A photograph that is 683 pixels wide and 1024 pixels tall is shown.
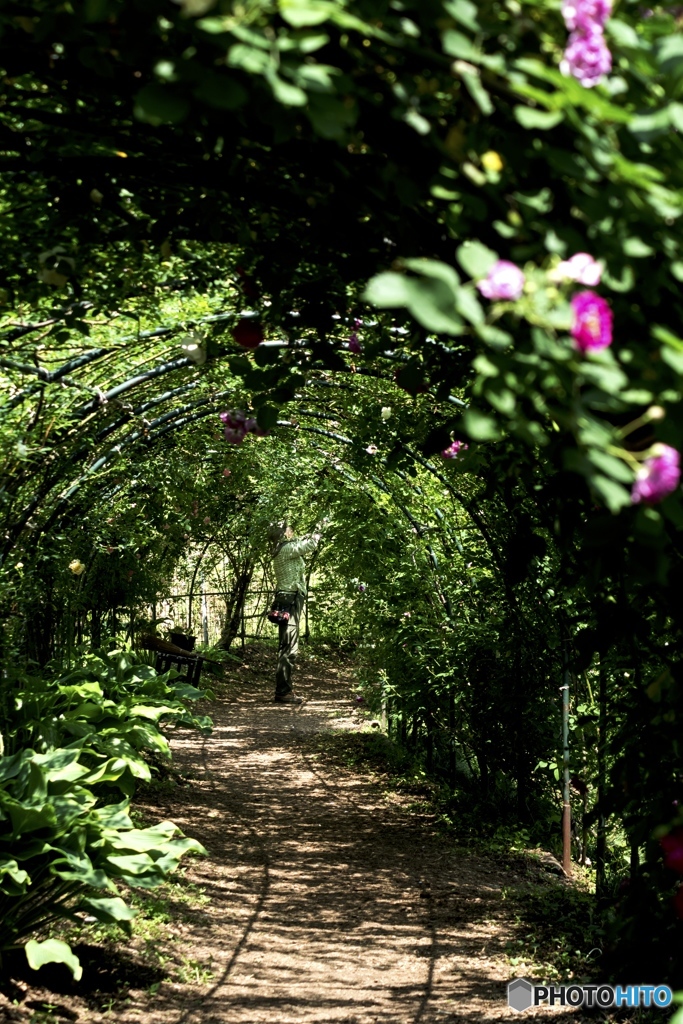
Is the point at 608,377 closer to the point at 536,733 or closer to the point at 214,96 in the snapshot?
the point at 214,96

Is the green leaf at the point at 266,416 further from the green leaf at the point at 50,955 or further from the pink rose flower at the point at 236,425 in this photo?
the green leaf at the point at 50,955

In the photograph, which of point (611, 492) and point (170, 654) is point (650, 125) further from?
point (170, 654)

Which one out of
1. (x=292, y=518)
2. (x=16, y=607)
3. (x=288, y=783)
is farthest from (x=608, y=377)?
(x=292, y=518)

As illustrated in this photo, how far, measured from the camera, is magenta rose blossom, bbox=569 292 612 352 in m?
0.99

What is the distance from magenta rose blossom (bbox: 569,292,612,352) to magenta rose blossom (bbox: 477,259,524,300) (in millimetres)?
60

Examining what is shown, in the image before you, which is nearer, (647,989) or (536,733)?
(647,989)

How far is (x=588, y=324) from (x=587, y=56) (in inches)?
11.0

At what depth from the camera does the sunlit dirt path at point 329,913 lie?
330 cm

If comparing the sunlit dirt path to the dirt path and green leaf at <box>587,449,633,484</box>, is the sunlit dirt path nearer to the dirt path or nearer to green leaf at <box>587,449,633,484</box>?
the dirt path

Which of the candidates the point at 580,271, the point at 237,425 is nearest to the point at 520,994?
the point at 237,425

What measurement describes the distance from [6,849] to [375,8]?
9.03 ft

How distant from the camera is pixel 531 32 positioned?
1137mm

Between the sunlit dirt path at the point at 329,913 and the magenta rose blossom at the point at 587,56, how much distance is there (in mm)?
2848

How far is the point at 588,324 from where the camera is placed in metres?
0.99
